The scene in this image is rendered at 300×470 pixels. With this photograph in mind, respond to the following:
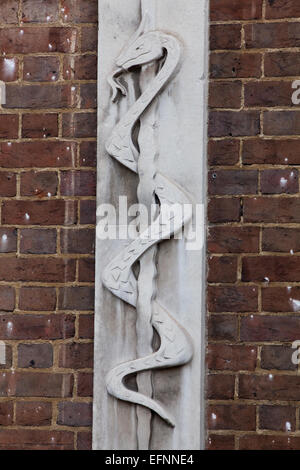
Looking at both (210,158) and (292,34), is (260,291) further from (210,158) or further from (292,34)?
(292,34)

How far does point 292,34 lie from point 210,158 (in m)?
0.53

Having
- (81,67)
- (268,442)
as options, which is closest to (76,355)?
(268,442)

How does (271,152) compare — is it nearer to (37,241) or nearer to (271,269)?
(271,269)

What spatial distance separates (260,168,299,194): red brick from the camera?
275 cm

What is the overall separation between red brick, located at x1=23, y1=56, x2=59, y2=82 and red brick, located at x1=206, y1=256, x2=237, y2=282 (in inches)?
36.0

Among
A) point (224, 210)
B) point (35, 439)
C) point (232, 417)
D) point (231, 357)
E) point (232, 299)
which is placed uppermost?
point (224, 210)

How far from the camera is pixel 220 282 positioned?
9.04 feet

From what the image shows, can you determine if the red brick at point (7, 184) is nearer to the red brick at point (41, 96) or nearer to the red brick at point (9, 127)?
the red brick at point (9, 127)

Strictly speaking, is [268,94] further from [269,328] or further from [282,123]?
[269,328]

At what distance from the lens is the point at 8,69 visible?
289 centimetres

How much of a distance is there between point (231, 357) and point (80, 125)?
1.02 metres

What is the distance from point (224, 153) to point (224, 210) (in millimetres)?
207

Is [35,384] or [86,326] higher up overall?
[86,326]

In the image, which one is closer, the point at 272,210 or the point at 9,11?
the point at 272,210
